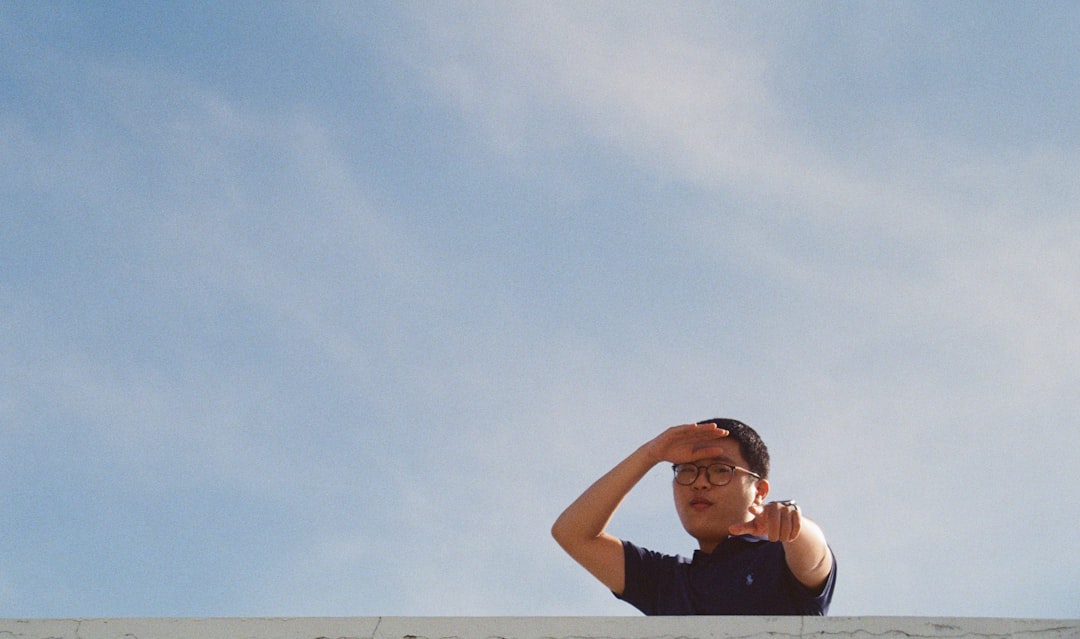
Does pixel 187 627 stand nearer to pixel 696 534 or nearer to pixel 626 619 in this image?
pixel 626 619

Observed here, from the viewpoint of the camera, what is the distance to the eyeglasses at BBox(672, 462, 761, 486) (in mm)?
3307

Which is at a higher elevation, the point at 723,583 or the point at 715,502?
the point at 715,502

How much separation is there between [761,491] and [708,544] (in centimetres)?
25

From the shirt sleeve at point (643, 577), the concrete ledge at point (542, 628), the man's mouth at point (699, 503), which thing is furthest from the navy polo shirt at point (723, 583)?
the concrete ledge at point (542, 628)

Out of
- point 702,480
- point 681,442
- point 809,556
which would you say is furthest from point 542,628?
point 702,480

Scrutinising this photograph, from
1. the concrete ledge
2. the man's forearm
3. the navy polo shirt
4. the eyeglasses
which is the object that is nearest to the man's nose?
the eyeglasses

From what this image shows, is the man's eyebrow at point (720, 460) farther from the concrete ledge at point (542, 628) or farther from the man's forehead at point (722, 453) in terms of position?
the concrete ledge at point (542, 628)

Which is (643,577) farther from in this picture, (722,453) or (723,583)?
(722,453)

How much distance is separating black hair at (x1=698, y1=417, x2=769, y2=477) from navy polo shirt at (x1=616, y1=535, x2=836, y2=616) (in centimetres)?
25

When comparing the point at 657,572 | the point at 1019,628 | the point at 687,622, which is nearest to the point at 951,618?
the point at 1019,628

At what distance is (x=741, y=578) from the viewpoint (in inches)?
120

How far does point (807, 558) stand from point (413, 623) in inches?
50.9

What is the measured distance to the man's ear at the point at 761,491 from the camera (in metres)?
3.43

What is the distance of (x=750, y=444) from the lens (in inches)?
134
